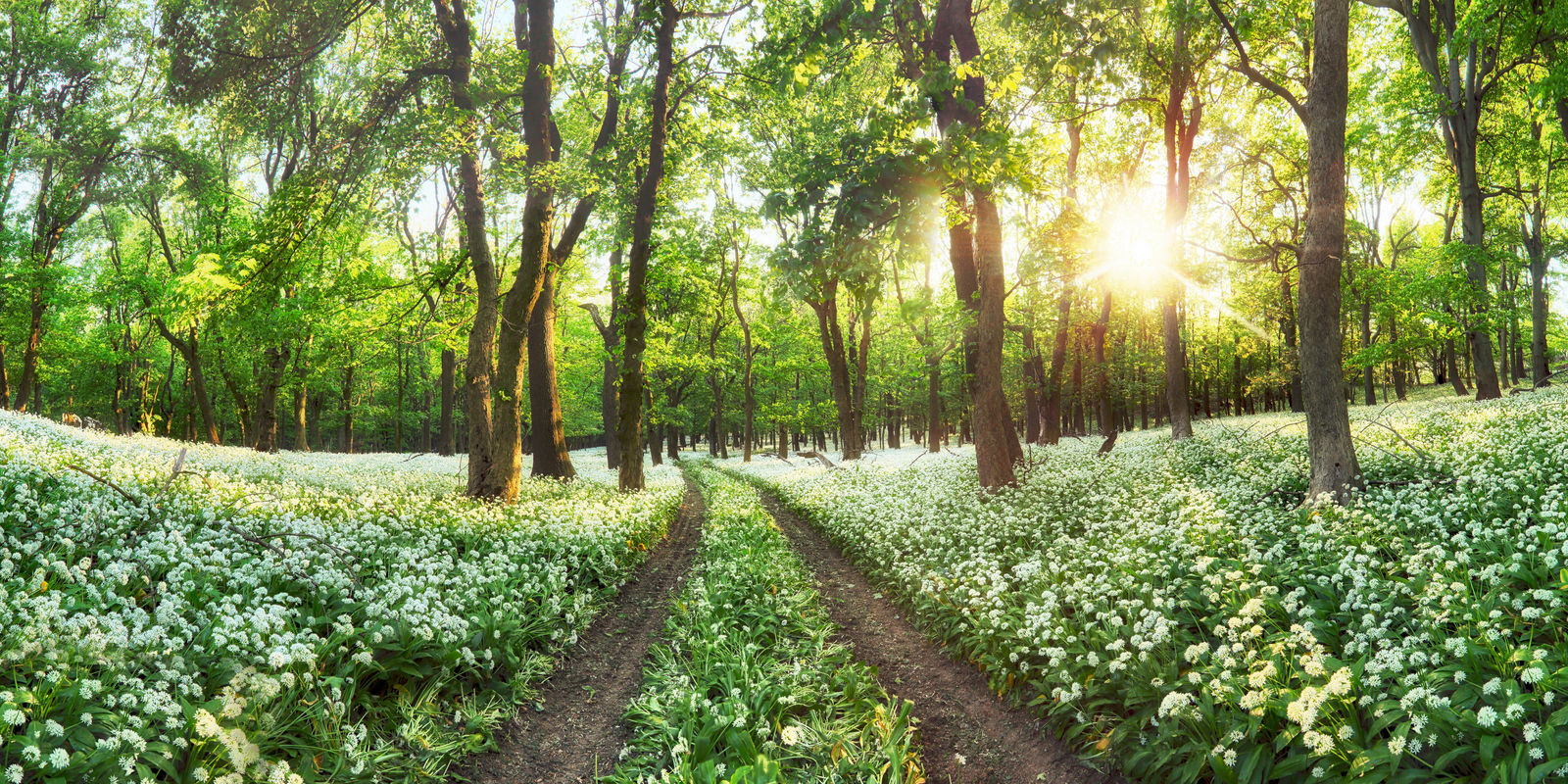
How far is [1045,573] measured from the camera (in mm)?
6570

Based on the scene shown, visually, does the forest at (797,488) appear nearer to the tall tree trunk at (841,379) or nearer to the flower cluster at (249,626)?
the flower cluster at (249,626)

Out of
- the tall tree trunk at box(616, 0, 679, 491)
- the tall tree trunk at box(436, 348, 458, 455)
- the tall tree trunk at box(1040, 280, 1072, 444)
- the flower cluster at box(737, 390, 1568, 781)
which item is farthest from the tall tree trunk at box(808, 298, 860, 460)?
the flower cluster at box(737, 390, 1568, 781)

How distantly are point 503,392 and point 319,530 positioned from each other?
5.76 metres

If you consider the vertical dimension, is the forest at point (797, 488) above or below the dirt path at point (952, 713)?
above

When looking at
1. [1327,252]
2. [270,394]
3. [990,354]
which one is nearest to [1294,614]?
[1327,252]

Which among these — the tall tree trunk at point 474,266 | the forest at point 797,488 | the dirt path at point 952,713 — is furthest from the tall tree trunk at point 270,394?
the dirt path at point 952,713

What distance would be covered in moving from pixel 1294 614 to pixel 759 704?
4071 millimetres

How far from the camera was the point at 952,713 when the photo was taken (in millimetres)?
5473

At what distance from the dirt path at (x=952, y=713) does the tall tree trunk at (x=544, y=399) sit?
10.8m

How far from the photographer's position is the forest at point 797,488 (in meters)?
3.99

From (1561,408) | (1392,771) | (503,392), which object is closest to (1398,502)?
(1392,771)

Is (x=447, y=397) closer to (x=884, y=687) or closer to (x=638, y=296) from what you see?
(x=638, y=296)

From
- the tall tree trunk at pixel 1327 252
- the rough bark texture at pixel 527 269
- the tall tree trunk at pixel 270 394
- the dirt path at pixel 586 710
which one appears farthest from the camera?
the tall tree trunk at pixel 270 394

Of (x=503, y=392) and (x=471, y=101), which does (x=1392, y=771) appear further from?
(x=471, y=101)
